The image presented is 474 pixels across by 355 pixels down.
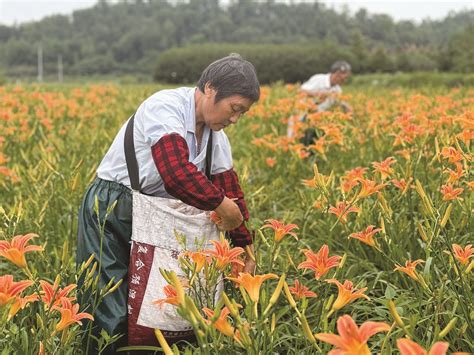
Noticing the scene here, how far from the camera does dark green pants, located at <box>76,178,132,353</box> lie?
171 centimetres

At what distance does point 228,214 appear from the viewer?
1.60 metres

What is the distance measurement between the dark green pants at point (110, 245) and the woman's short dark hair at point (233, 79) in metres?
0.50

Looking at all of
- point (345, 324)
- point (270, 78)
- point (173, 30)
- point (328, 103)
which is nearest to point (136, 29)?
point (173, 30)

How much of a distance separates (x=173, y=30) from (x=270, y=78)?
3725cm

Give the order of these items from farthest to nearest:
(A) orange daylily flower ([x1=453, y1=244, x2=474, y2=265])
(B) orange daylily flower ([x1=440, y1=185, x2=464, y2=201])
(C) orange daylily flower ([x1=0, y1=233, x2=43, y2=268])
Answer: (B) orange daylily flower ([x1=440, y1=185, x2=464, y2=201]), (A) orange daylily flower ([x1=453, y1=244, x2=474, y2=265]), (C) orange daylily flower ([x1=0, y1=233, x2=43, y2=268])

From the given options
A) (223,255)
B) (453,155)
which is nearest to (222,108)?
(223,255)

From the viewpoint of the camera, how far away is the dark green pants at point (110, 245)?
171cm

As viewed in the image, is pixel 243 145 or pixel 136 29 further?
pixel 136 29

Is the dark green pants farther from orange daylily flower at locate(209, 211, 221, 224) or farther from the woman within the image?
orange daylily flower at locate(209, 211, 221, 224)

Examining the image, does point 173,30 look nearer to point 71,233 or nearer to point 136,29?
point 136,29

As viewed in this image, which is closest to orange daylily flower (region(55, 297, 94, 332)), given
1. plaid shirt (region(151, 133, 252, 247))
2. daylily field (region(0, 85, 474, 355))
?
daylily field (region(0, 85, 474, 355))

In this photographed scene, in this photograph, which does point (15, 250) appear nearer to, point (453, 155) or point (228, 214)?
point (228, 214)

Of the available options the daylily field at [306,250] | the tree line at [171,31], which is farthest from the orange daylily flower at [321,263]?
the tree line at [171,31]

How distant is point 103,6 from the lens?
68.4 m
